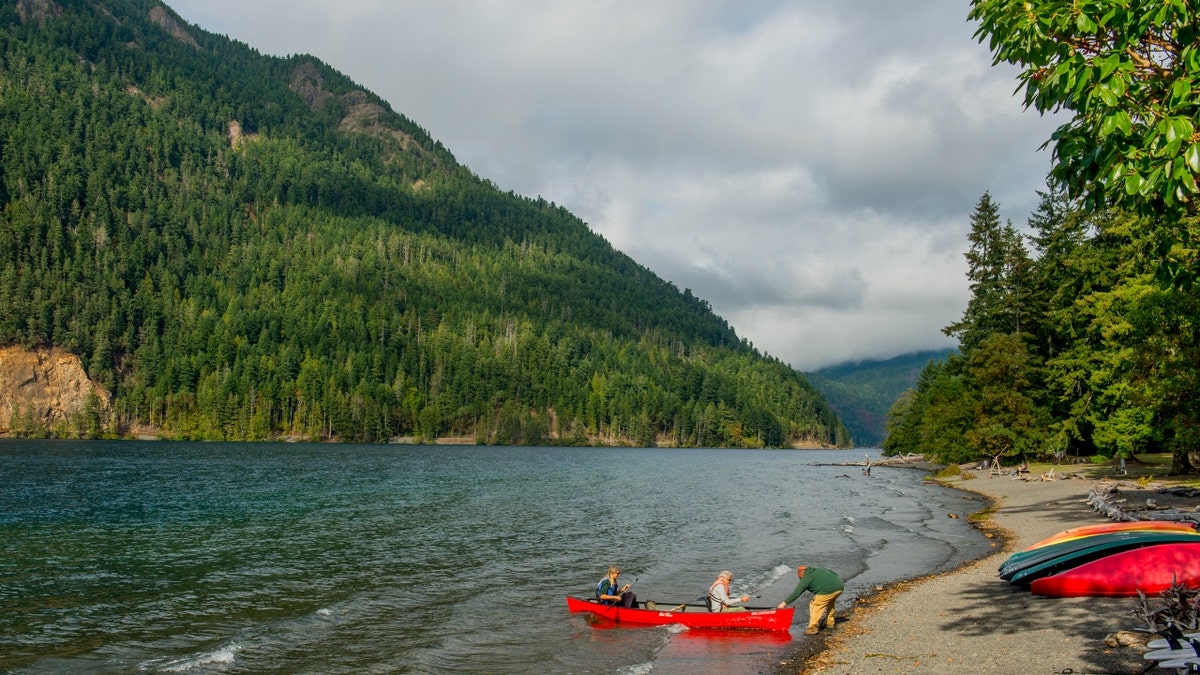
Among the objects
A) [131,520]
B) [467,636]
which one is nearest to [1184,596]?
[467,636]

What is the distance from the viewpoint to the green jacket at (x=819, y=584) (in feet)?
72.5

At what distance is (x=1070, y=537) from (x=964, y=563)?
827cm

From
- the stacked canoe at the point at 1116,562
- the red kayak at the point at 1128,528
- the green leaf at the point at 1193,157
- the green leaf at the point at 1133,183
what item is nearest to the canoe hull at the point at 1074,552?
the stacked canoe at the point at 1116,562

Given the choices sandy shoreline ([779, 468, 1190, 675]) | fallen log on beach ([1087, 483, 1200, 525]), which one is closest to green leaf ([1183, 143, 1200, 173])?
sandy shoreline ([779, 468, 1190, 675])

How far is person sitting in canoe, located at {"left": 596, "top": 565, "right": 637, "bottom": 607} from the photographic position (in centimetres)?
2456

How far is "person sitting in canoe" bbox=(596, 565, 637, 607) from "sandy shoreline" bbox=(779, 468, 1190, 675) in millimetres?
6032

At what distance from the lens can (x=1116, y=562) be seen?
→ 818 inches

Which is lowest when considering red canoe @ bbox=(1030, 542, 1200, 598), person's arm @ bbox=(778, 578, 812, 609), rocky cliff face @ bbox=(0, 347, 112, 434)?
person's arm @ bbox=(778, 578, 812, 609)

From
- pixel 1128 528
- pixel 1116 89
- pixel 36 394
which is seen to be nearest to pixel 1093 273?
pixel 1128 528

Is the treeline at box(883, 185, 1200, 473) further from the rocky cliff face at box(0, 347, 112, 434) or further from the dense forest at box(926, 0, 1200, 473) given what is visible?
the rocky cliff face at box(0, 347, 112, 434)

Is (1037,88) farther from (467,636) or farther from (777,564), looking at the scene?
(777,564)

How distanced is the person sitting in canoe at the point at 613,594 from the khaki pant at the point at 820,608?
5724mm

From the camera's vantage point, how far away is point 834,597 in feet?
72.6

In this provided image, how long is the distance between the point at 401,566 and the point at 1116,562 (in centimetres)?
2744
